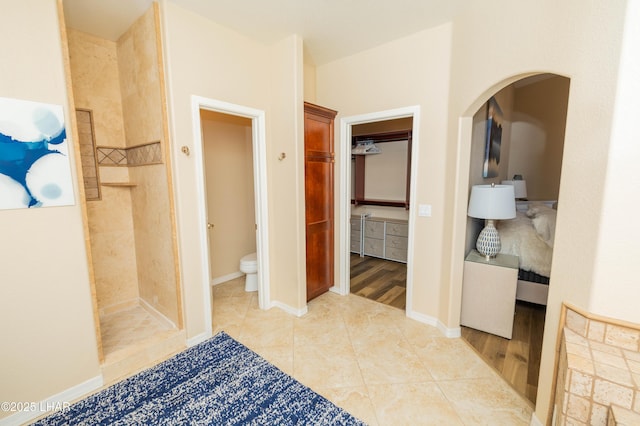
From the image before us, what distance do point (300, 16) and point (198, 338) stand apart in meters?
2.95

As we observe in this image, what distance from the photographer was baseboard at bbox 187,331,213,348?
244cm

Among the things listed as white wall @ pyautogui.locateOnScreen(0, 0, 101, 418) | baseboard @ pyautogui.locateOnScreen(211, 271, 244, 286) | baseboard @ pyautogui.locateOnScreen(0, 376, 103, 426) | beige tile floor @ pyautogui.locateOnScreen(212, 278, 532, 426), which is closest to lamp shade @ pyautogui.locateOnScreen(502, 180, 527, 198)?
beige tile floor @ pyautogui.locateOnScreen(212, 278, 532, 426)

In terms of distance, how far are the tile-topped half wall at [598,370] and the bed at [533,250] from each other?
1.69 meters

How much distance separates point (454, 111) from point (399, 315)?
82.0 inches

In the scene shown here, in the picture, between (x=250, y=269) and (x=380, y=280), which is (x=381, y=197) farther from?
(x=250, y=269)

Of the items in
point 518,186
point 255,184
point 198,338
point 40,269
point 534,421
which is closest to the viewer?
point 534,421

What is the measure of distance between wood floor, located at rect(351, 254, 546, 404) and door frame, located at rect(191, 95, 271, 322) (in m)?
1.28

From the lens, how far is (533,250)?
2809 millimetres

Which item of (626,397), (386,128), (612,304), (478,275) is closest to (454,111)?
(478,275)

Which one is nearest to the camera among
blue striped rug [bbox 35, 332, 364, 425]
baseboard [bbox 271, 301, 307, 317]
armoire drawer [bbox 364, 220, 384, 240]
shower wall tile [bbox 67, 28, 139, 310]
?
blue striped rug [bbox 35, 332, 364, 425]

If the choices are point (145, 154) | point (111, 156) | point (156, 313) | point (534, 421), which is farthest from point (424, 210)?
point (111, 156)

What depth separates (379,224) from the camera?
4.81 metres

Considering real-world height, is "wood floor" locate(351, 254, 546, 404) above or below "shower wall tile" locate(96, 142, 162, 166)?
below

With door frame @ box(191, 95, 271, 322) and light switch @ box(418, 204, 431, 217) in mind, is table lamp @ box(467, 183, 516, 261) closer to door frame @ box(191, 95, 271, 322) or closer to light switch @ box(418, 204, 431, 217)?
light switch @ box(418, 204, 431, 217)
